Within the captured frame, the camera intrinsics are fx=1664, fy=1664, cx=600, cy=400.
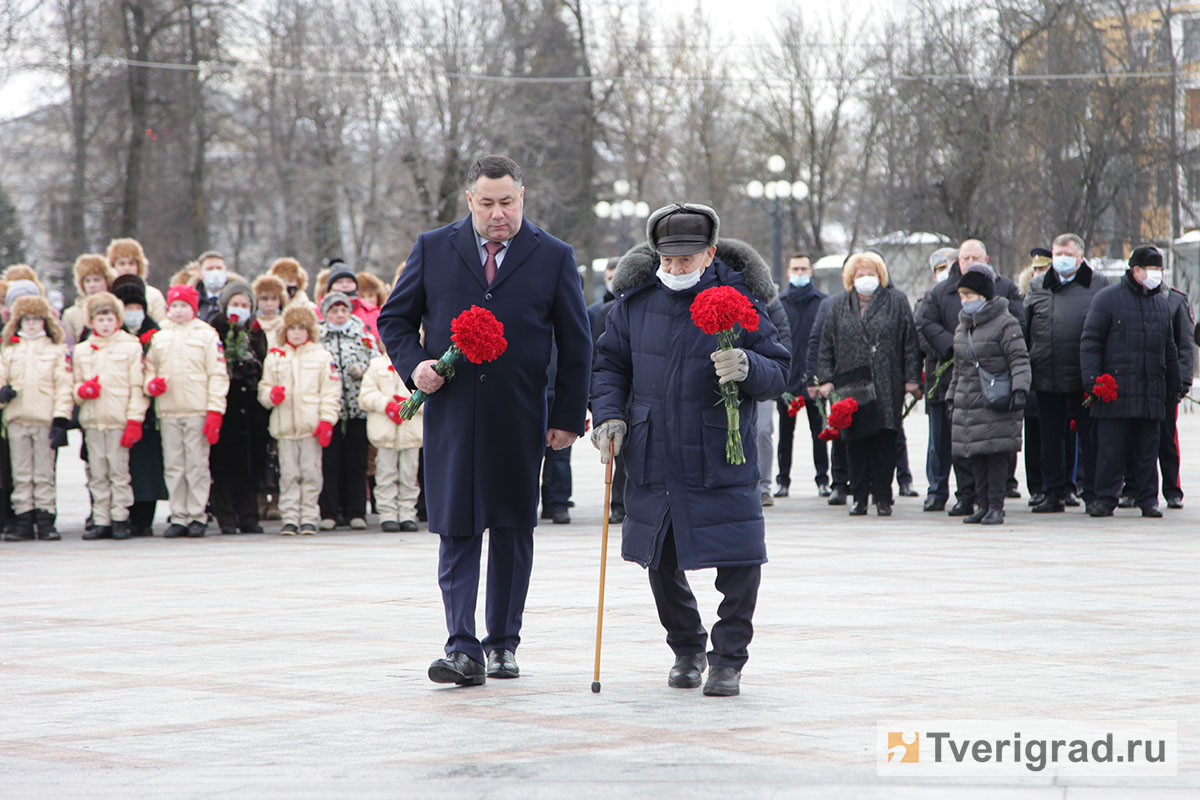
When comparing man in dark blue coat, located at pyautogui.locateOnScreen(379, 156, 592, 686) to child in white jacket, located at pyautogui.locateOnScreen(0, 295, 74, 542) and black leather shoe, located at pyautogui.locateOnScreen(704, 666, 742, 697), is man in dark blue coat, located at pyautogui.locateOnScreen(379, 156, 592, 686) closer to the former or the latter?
black leather shoe, located at pyautogui.locateOnScreen(704, 666, 742, 697)

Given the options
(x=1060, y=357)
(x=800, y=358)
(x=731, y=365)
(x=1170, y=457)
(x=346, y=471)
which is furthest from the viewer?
(x=800, y=358)

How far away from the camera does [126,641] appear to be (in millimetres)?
7770

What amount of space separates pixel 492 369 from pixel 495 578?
2.84 feet

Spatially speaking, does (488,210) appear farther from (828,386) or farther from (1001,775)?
(828,386)

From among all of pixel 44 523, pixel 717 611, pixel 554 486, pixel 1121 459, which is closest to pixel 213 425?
pixel 44 523

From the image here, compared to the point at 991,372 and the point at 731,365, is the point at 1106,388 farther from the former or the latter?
the point at 731,365

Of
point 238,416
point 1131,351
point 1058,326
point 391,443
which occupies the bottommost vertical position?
point 391,443

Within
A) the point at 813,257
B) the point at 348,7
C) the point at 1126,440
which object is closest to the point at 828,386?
the point at 1126,440

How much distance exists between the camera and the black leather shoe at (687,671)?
6453 mm

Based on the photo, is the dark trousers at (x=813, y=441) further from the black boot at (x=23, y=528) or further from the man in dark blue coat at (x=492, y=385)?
the man in dark blue coat at (x=492, y=385)

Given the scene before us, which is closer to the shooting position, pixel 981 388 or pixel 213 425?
pixel 213 425

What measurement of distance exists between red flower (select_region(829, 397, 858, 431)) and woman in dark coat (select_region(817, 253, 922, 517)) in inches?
5.4

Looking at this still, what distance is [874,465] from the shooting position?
44.3 feet

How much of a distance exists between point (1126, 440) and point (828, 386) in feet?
7.85
